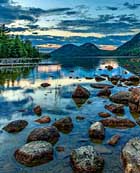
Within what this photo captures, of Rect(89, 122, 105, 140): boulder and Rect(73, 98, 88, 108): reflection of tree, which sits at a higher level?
Rect(89, 122, 105, 140): boulder


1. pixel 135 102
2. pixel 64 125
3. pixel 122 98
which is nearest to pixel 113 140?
pixel 64 125

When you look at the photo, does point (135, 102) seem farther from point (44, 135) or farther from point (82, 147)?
point (82, 147)

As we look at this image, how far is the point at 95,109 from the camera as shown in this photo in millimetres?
37188

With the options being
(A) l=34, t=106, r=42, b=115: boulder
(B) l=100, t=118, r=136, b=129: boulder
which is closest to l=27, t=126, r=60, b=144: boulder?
(B) l=100, t=118, r=136, b=129: boulder

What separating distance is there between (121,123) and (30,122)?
8.22m

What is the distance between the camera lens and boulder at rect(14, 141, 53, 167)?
833 inches

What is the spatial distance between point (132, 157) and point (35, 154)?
619 cm

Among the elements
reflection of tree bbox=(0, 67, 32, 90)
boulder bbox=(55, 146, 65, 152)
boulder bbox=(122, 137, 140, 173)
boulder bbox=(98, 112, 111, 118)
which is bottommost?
reflection of tree bbox=(0, 67, 32, 90)

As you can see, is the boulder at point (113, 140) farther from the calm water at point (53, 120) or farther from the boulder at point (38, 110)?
the boulder at point (38, 110)

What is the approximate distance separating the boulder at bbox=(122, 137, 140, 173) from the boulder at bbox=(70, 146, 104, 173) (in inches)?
62.7

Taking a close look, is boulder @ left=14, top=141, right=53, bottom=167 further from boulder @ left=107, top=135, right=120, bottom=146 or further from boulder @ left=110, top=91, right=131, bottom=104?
boulder @ left=110, top=91, right=131, bottom=104

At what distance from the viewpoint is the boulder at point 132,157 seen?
18.3 metres

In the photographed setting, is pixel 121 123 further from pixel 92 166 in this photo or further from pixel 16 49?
pixel 16 49

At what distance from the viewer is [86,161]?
20.2 m
